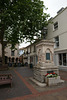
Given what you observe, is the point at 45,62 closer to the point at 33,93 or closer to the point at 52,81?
the point at 52,81

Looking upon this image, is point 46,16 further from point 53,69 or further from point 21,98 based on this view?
point 21,98

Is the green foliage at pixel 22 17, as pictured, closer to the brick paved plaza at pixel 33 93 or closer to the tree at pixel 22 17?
the tree at pixel 22 17

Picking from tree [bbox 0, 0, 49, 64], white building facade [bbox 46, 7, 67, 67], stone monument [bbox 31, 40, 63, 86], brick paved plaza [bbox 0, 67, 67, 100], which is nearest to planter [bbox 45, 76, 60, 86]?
brick paved plaza [bbox 0, 67, 67, 100]

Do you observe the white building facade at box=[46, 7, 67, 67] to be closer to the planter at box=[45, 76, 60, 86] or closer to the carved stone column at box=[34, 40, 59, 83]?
the carved stone column at box=[34, 40, 59, 83]

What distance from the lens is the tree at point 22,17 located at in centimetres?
1197

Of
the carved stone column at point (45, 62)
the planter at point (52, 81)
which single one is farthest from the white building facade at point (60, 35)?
the planter at point (52, 81)

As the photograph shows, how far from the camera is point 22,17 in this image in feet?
43.9

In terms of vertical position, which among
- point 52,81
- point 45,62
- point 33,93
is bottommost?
point 33,93

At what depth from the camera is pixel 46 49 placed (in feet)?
24.9

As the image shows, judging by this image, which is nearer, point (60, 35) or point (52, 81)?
point (52, 81)

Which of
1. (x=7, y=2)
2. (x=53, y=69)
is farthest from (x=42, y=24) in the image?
(x=53, y=69)

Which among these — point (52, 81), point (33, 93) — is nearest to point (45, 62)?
point (52, 81)

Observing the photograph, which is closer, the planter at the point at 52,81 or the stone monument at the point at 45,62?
the planter at the point at 52,81

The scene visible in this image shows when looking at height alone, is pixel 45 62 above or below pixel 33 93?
above
